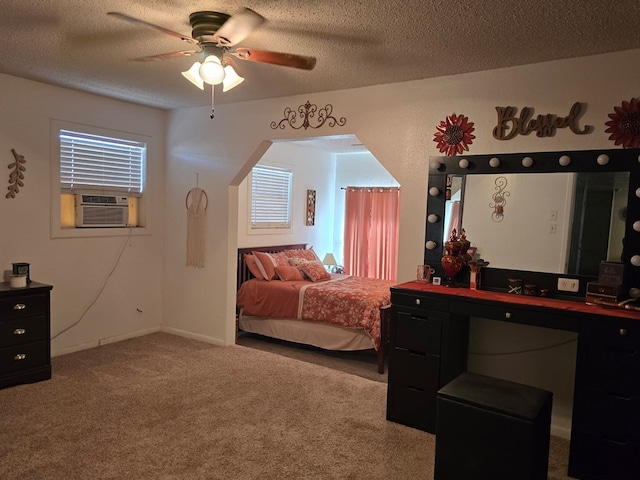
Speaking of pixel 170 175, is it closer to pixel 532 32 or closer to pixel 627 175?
pixel 532 32

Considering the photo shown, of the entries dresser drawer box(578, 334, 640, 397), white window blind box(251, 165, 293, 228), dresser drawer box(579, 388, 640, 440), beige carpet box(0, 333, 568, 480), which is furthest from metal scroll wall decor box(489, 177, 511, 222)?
white window blind box(251, 165, 293, 228)

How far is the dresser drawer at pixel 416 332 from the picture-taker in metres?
3.07

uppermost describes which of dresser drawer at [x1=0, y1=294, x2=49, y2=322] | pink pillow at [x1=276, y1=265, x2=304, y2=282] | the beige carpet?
pink pillow at [x1=276, y1=265, x2=304, y2=282]

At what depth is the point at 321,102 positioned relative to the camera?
13.5ft

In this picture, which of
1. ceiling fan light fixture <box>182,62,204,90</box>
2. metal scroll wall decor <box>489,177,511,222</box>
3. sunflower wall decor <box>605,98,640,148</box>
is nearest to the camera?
ceiling fan light fixture <box>182,62,204,90</box>

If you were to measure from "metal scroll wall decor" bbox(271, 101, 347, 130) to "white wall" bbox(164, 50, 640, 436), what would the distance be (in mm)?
48

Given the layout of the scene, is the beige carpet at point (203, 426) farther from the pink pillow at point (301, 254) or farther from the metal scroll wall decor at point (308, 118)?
the metal scroll wall decor at point (308, 118)

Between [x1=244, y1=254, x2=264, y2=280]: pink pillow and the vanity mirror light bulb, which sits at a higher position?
the vanity mirror light bulb

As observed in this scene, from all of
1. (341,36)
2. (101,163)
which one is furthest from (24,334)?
(341,36)

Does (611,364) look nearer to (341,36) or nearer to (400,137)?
(400,137)

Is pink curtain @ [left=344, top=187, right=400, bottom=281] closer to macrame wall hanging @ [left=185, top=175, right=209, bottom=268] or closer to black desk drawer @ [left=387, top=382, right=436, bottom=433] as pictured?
macrame wall hanging @ [left=185, top=175, right=209, bottom=268]

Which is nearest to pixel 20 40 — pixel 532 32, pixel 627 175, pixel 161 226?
pixel 161 226

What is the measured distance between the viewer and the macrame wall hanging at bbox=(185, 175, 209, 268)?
16.2 feet

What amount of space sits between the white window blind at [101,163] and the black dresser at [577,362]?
3.19m
